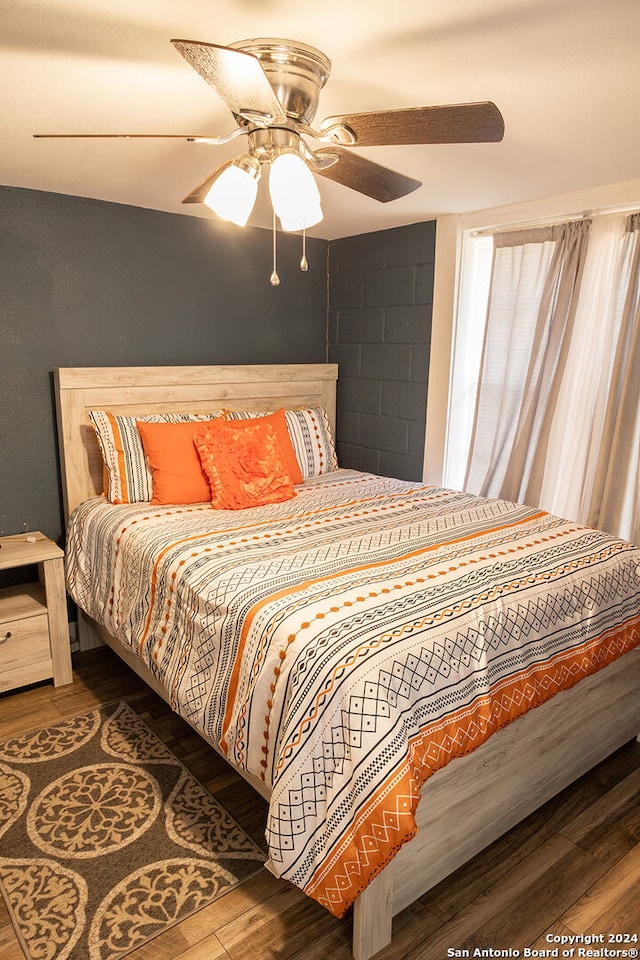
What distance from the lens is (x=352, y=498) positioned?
2.92m

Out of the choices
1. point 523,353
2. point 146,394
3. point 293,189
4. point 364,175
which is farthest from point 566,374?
point 146,394

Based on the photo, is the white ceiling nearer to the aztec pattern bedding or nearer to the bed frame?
the bed frame

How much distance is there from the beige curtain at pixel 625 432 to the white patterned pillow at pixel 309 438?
141cm

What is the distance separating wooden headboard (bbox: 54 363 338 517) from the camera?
9.50ft

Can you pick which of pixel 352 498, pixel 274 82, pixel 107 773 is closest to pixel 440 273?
pixel 352 498

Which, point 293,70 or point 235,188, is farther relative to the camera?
point 235,188

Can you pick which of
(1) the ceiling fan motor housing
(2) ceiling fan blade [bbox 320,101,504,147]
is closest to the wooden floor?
(2) ceiling fan blade [bbox 320,101,504,147]

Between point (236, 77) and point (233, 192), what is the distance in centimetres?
45

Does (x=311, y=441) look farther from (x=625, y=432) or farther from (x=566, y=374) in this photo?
(x=625, y=432)

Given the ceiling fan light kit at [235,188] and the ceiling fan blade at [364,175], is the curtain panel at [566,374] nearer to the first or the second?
the ceiling fan blade at [364,175]

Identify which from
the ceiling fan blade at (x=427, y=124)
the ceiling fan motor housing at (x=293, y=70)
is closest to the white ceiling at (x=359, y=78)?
the ceiling fan motor housing at (x=293, y=70)

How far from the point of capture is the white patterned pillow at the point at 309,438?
334 centimetres

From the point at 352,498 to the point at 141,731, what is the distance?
4.41 ft

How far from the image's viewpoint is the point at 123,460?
2818 mm
